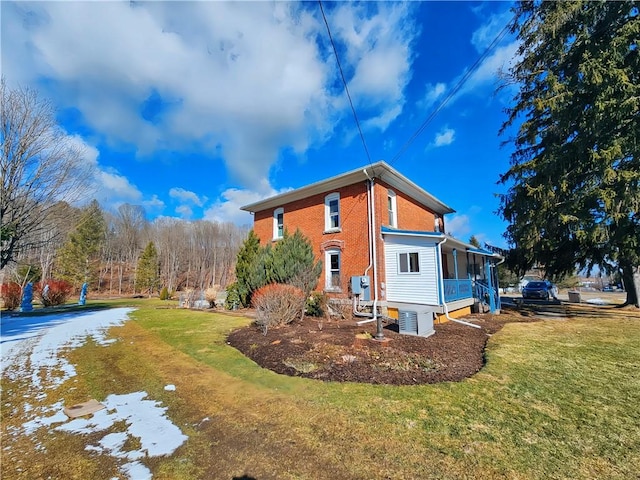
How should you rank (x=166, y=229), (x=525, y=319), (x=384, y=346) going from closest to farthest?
1. (x=384, y=346)
2. (x=525, y=319)
3. (x=166, y=229)

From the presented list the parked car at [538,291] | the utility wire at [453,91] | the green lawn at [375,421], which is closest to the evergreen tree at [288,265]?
the utility wire at [453,91]

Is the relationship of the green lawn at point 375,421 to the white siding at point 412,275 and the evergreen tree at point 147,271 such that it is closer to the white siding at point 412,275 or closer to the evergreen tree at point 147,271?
the white siding at point 412,275

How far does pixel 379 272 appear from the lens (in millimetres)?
12328

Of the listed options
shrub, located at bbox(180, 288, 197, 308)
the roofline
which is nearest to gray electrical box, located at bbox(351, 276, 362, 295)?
the roofline

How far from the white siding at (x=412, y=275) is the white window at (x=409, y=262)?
0.14 meters

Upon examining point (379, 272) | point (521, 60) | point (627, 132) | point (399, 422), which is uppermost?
point (521, 60)

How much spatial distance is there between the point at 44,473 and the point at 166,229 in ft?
155

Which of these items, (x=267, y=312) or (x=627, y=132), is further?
(x=627, y=132)

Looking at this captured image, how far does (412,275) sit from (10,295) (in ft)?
71.2

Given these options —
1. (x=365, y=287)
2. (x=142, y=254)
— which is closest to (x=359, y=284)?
(x=365, y=287)

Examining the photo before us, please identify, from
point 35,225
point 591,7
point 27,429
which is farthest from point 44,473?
point 591,7

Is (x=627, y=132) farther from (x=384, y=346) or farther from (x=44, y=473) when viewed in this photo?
(x=44, y=473)

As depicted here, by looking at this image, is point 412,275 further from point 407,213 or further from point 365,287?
point 407,213

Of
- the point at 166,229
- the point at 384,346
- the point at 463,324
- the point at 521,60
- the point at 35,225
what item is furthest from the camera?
the point at 166,229
